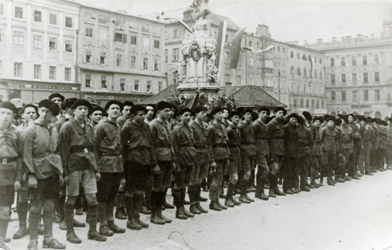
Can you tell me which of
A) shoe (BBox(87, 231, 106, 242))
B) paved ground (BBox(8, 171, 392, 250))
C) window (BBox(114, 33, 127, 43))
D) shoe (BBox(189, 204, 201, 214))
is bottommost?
paved ground (BBox(8, 171, 392, 250))

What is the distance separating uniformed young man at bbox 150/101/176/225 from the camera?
242 inches

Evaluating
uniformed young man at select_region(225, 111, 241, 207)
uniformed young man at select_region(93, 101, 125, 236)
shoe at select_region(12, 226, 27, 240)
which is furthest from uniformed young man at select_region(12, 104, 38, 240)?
uniformed young man at select_region(225, 111, 241, 207)

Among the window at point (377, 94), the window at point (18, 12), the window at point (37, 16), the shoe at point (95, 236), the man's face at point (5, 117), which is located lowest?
the shoe at point (95, 236)

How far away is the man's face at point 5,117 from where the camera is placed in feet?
14.5

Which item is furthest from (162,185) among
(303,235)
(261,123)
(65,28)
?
(65,28)

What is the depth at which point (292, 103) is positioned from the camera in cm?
5194

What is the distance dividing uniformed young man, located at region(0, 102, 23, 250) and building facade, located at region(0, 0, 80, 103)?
449cm

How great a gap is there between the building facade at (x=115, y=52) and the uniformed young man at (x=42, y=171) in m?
6.83

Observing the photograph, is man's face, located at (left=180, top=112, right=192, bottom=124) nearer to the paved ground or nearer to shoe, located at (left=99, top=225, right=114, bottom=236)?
the paved ground

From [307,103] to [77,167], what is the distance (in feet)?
174

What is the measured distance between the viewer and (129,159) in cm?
583

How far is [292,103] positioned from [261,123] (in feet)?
148

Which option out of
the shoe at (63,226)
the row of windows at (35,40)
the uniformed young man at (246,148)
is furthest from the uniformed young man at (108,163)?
the row of windows at (35,40)

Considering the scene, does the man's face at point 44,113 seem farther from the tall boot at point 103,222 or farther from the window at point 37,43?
the window at point 37,43
